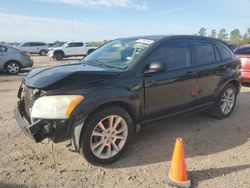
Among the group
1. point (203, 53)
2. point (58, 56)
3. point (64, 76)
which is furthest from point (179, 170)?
point (58, 56)

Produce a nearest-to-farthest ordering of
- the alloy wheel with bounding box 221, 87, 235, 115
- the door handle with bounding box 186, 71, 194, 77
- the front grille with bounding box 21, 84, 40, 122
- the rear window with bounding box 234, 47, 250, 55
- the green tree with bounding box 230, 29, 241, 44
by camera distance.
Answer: the front grille with bounding box 21, 84, 40, 122, the door handle with bounding box 186, 71, 194, 77, the alloy wheel with bounding box 221, 87, 235, 115, the rear window with bounding box 234, 47, 250, 55, the green tree with bounding box 230, 29, 241, 44

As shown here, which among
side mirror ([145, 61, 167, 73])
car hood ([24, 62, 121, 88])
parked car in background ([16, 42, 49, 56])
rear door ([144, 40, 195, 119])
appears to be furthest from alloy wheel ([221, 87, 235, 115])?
parked car in background ([16, 42, 49, 56])

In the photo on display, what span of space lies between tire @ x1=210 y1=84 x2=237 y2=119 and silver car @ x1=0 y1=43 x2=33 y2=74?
35.1 feet

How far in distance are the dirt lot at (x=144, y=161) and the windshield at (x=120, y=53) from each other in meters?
1.36

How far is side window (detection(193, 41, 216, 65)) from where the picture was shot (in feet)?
17.4

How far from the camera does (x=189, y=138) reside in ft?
16.9

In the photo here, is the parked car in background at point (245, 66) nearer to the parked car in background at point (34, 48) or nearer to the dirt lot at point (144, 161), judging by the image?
the dirt lot at point (144, 161)

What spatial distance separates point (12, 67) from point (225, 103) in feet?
35.6

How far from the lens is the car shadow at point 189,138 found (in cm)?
439

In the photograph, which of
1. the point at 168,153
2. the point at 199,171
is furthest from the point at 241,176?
the point at 168,153

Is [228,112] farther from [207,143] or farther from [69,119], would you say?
[69,119]

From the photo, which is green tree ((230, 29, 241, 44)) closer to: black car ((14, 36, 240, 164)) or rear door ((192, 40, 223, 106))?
rear door ((192, 40, 223, 106))

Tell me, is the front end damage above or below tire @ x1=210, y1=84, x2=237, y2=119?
above

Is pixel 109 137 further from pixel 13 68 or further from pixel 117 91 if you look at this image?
pixel 13 68
